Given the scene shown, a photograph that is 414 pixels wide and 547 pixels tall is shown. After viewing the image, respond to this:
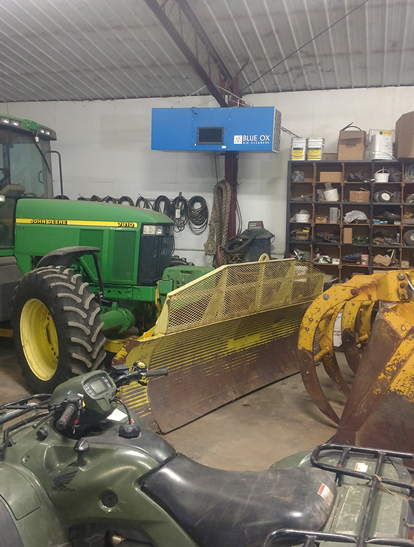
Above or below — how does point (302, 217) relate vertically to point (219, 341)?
above

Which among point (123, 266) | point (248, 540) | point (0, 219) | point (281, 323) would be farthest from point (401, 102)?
point (248, 540)

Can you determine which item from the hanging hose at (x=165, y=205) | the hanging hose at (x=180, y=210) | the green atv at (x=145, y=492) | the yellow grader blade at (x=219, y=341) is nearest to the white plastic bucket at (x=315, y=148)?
the hanging hose at (x=180, y=210)

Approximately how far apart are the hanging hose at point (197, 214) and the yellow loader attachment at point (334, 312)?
153 inches

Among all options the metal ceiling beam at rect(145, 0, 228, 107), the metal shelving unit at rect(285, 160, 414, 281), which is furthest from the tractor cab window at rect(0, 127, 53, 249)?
the metal shelving unit at rect(285, 160, 414, 281)

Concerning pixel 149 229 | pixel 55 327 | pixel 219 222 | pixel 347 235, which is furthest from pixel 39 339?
pixel 347 235

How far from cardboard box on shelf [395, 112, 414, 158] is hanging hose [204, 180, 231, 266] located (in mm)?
2408

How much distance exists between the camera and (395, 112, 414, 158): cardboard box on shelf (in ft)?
20.3

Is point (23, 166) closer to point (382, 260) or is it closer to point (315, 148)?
point (315, 148)

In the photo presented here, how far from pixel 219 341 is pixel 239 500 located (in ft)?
8.68

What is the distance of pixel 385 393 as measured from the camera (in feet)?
9.71

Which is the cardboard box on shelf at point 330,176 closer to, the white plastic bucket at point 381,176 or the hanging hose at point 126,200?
the white plastic bucket at point 381,176

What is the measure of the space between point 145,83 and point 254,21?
2429 millimetres

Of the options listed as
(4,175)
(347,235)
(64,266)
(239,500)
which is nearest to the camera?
(239,500)

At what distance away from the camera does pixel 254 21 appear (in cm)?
572
